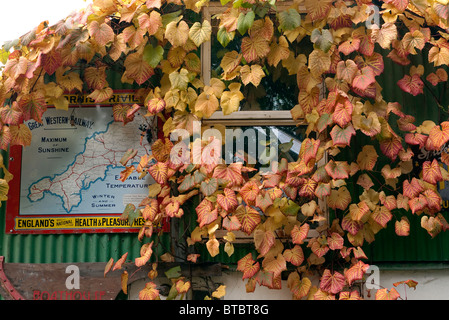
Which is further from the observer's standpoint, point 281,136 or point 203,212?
point 281,136

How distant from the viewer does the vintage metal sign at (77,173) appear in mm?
3125

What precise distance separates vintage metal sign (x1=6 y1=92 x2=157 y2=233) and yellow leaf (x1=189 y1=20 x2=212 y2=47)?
607 mm

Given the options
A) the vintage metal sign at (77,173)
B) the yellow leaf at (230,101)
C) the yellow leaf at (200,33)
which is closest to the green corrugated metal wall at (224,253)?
the vintage metal sign at (77,173)

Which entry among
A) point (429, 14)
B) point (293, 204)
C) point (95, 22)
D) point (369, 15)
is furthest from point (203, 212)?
point (429, 14)

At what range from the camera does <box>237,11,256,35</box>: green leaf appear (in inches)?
108

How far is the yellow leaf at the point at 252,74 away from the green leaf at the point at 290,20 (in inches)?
11.1

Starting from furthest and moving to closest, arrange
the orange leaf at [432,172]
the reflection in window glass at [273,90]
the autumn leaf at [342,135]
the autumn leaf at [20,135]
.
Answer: the reflection in window glass at [273,90] → the autumn leaf at [20,135] → the orange leaf at [432,172] → the autumn leaf at [342,135]

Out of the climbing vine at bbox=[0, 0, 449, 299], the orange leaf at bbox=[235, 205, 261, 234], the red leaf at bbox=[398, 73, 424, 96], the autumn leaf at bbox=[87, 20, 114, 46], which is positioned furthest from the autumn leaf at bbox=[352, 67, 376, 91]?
the autumn leaf at bbox=[87, 20, 114, 46]

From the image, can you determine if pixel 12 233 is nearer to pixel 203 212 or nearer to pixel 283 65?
pixel 203 212

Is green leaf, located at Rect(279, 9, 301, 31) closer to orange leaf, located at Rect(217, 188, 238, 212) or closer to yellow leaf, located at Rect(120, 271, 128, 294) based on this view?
orange leaf, located at Rect(217, 188, 238, 212)

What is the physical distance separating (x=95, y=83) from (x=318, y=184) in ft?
4.96

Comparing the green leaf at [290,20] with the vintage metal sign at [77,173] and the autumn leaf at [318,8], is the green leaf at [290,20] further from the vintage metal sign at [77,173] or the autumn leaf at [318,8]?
the vintage metal sign at [77,173]

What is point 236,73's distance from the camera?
9.73 feet

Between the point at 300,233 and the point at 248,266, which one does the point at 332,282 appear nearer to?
the point at 300,233
